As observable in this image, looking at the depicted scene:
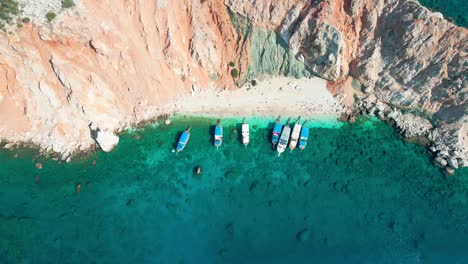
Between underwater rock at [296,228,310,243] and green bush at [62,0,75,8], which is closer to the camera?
green bush at [62,0,75,8]

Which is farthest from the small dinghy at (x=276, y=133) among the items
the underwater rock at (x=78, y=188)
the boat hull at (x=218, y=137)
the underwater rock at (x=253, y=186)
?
the underwater rock at (x=78, y=188)

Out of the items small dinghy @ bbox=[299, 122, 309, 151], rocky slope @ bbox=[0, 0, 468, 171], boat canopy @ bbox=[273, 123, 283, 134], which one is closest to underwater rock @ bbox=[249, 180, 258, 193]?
boat canopy @ bbox=[273, 123, 283, 134]

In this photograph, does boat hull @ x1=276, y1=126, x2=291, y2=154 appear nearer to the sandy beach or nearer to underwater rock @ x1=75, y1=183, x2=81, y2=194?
the sandy beach

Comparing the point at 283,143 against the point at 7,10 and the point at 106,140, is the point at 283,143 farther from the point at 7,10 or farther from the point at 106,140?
the point at 7,10

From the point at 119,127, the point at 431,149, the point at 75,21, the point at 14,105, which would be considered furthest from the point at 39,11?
the point at 431,149

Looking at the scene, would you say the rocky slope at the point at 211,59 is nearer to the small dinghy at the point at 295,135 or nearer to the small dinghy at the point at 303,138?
the small dinghy at the point at 295,135
